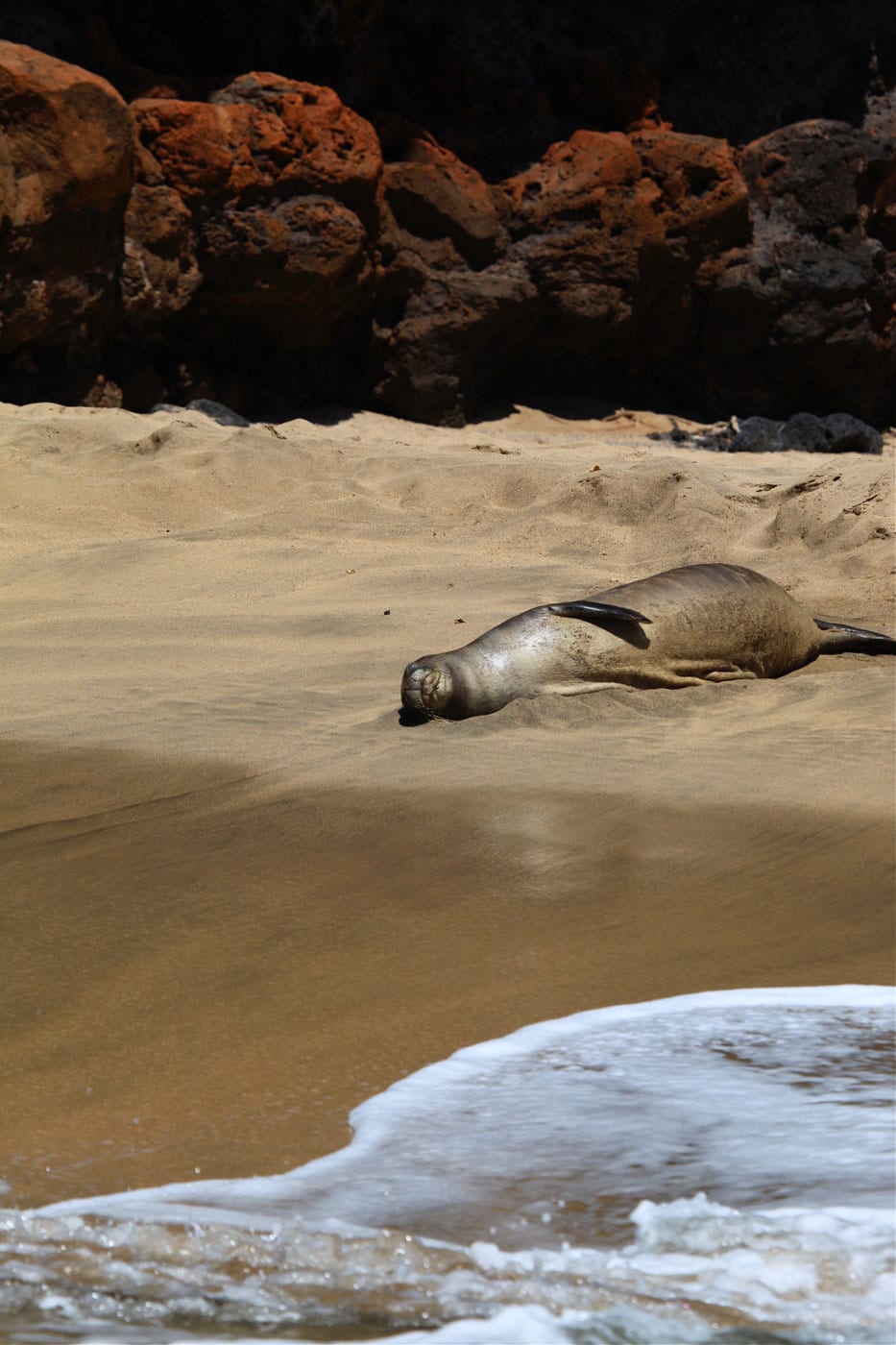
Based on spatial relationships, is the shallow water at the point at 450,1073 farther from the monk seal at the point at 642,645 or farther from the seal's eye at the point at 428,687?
the monk seal at the point at 642,645

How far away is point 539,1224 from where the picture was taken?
5.62 ft

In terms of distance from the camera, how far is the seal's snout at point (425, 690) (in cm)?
464

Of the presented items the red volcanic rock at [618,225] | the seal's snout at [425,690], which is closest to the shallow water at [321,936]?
the seal's snout at [425,690]

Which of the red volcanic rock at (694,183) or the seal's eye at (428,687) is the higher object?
the red volcanic rock at (694,183)

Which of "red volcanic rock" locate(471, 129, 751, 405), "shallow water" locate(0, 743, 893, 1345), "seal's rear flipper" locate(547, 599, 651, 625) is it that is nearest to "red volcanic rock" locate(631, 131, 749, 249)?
"red volcanic rock" locate(471, 129, 751, 405)

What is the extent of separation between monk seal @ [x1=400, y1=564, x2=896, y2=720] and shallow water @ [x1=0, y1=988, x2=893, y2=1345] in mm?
2660

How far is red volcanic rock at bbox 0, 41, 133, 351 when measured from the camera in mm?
10367

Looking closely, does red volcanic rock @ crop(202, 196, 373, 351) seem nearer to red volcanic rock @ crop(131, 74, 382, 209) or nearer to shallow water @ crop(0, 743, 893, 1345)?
red volcanic rock @ crop(131, 74, 382, 209)

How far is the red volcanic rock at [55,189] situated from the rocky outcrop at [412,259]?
0.02 metres

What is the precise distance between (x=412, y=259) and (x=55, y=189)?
12.5ft

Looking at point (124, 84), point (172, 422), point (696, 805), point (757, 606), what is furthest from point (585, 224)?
point (696, 805)

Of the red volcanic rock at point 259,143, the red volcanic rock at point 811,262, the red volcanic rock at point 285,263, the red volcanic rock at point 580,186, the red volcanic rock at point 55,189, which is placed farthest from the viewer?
the red volcanic rock at point 811,262

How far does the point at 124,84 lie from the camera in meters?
12.2

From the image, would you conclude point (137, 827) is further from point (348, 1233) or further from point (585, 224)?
point (585, 224)
